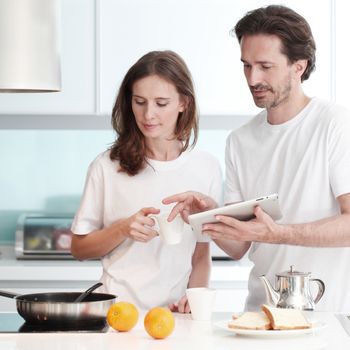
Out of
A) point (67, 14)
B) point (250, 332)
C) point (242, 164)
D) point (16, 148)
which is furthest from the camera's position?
point (16, 148)

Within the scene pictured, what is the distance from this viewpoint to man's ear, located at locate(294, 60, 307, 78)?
2855mm

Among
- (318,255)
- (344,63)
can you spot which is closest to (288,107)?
(318,255)

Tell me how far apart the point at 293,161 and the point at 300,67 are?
1.06ft

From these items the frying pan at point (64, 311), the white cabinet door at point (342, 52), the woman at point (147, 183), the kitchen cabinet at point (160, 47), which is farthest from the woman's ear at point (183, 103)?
the white cabinet door at point (342, 52)

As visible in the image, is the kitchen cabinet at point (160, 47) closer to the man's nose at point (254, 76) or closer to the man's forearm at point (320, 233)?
the man's nose at point (254, 76)

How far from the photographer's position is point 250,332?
2.17 meters

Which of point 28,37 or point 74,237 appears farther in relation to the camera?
point 74,237

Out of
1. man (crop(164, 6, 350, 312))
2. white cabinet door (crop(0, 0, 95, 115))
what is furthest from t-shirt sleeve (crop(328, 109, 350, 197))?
white cabinet door (crop(0, 0, 95, 115))

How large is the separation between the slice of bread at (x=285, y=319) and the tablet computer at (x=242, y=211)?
31cm

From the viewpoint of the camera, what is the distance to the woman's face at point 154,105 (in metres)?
2.85

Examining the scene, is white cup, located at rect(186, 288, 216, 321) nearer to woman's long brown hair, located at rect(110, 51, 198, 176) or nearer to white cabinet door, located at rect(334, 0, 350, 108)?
woman's long brown hair, located at rect(110, 51, 198, 176)

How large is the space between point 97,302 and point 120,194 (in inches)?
26.2

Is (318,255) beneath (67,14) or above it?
beneath

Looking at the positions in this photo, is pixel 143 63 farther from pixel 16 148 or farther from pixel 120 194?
pixel 16 148
